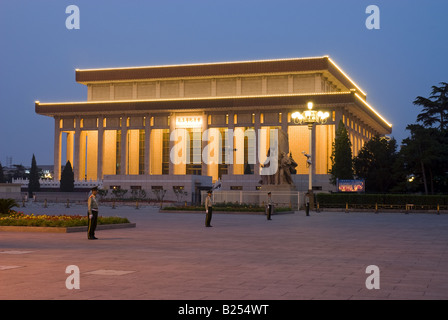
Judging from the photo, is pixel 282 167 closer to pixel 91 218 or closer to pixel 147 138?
pixel 91 218

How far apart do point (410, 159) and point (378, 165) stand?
47.2ft

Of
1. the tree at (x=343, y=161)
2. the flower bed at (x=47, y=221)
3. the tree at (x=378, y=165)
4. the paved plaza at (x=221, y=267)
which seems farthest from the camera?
the tree at (x=343, y=161)

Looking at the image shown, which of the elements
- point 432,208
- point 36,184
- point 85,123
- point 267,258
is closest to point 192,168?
point 85,123

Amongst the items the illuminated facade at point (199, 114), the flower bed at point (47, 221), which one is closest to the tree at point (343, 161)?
the illuminated facade at point (199, 114)

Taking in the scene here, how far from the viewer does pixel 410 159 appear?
185ft

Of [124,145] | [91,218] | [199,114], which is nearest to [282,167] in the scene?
[91,218]

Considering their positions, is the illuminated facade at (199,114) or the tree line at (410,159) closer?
the tree line at (410,159)

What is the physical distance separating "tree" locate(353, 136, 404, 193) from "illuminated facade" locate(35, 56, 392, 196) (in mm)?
24429

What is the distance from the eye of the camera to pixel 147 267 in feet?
38.7

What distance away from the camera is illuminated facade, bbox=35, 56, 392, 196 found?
102312 mm

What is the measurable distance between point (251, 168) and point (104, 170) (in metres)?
30.2

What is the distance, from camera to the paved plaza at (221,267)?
8852 millimetres

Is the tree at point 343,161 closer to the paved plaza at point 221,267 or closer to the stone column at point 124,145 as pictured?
the stone column at point 124,145

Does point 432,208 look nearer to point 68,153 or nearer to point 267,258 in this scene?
point 267,258
